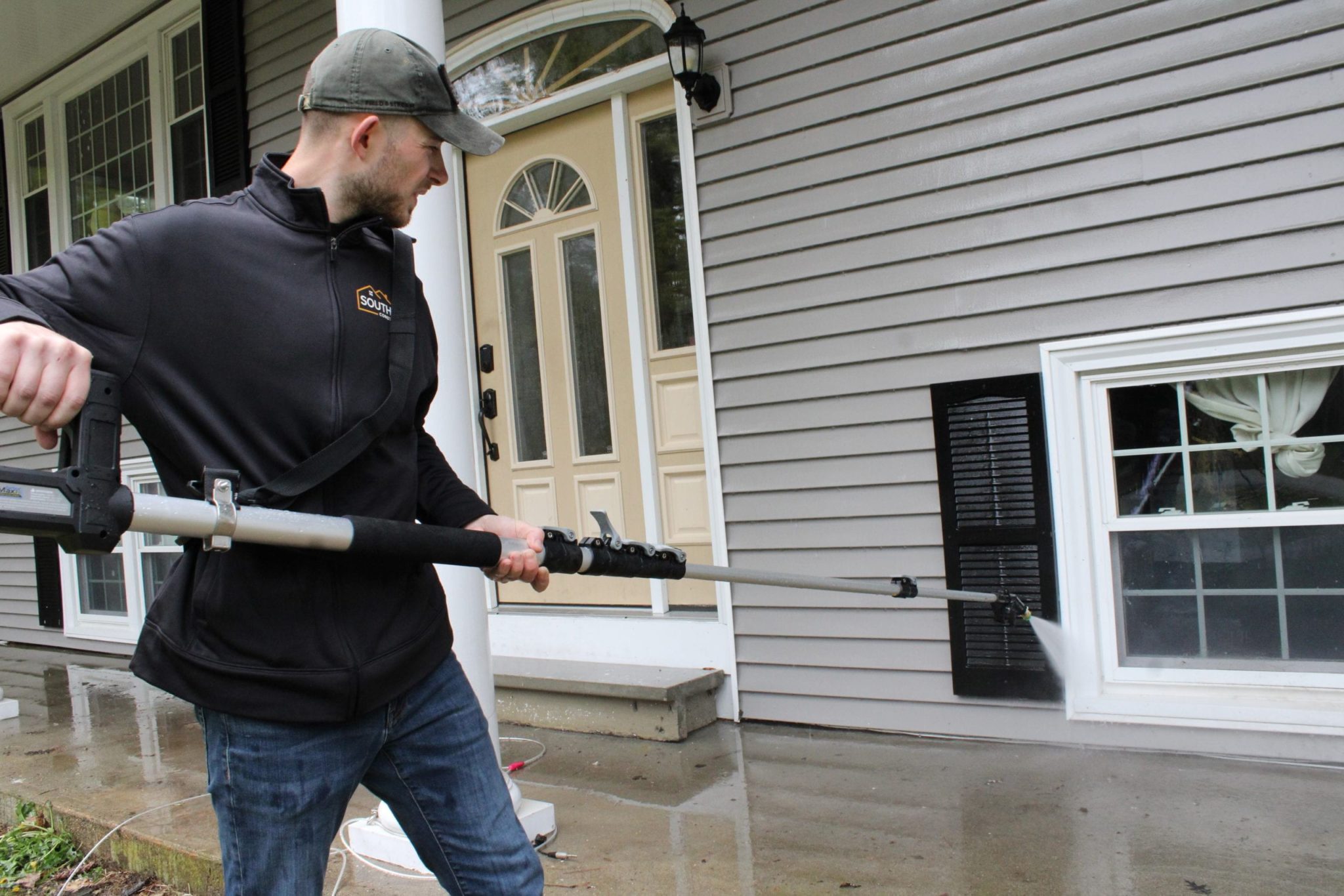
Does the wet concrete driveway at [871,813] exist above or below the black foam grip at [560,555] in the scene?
below

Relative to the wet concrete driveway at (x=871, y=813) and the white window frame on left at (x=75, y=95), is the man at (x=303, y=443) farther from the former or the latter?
the white window frame on left at (x=75, y=95)

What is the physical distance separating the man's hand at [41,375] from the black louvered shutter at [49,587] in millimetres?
8027

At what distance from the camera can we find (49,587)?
817 cm

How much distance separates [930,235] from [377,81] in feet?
8.90

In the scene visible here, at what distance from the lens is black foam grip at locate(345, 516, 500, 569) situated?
145cm

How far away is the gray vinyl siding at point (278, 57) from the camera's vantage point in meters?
6.11

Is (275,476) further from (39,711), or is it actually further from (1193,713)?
(39,711)

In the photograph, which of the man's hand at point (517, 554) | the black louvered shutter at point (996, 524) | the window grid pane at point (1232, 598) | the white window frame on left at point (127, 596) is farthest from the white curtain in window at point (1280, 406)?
the white window frame on left at point (127, 596)

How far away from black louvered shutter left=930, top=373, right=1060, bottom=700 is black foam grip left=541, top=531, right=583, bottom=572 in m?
2.31

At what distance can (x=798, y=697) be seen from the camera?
4277 millimetres

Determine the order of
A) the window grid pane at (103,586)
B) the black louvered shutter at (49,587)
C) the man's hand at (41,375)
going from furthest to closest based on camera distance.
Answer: the black louvered shutter at (49,587), the window grid pane at (103,586), the man's hand at (41,375)

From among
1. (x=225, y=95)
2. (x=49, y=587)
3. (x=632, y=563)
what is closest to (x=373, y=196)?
(x=632, y=563)

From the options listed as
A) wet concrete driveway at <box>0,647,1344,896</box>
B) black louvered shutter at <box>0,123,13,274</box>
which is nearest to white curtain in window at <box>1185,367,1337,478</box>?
wet concrete driveway at <box>0,647,1344,896</box>

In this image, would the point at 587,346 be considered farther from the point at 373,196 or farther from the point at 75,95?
the point at 75,95
